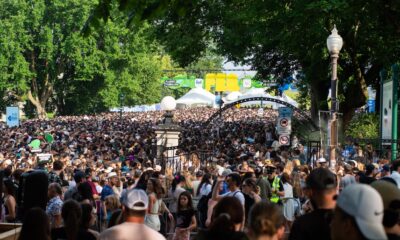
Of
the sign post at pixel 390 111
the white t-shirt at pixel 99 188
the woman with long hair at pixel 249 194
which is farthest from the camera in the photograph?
the sign post at pixel 390 111

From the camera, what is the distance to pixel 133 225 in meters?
6.08

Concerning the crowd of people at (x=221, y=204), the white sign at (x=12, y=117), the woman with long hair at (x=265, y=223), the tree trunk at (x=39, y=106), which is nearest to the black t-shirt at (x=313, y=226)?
the crowd of people at (x=221, y=204)

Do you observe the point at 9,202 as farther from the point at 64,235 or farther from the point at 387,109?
the point at 387,109

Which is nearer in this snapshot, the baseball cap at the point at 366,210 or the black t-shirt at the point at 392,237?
the baseball cap at the point at 366,210

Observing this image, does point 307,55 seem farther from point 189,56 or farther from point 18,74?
point 18,74

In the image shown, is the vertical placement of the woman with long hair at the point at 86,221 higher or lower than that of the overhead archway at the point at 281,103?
lower

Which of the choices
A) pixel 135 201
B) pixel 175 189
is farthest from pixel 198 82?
pixel 135 201

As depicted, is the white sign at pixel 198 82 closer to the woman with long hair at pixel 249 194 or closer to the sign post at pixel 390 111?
the sign post at pixel 390 111

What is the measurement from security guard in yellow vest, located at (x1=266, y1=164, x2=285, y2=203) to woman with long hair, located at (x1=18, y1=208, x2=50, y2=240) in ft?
20.5

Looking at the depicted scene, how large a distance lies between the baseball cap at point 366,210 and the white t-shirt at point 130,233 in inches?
101

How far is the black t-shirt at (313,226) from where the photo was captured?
5191mm

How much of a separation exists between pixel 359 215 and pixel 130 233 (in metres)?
2.71

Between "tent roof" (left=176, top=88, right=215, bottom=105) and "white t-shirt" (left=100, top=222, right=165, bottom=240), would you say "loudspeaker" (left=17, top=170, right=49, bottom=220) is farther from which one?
"tent roof" (left=176, top=88, right=215, bottom=105)

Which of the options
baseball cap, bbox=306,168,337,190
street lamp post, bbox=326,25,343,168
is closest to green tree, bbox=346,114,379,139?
street lamp post, bbox=326,25,343,168
